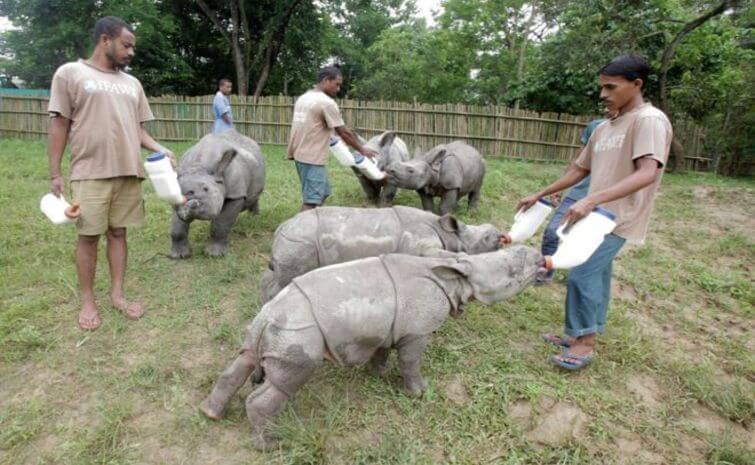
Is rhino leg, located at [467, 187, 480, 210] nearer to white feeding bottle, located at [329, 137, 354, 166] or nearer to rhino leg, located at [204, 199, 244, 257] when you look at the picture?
white feeding bottle, located at [329, 137, 354, 166]

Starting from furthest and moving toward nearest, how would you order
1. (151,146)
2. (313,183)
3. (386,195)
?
(386,195)
(313,183)
(151,146)

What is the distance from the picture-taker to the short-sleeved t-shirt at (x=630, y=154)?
3.24 meters

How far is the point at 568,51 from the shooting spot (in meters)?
13.8

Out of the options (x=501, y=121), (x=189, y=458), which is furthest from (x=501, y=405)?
(x=501, y=121)

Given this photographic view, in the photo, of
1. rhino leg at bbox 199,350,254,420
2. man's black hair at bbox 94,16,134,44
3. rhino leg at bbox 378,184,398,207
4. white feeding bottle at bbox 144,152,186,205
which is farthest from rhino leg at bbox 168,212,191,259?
rhino leg at bbox 378,184,398,207

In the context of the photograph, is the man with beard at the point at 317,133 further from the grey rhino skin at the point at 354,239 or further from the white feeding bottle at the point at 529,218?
the white feeding bottle at the point at 529,218

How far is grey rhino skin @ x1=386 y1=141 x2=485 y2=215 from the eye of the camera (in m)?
7.19

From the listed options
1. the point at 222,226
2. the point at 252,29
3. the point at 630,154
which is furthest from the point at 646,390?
the point at 252,29

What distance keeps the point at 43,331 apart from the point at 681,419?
5507mm

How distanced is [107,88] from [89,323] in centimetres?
213

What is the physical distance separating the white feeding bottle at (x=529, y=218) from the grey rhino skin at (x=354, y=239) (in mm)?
190

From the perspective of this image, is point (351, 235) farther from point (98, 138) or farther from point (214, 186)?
point (98, 138)

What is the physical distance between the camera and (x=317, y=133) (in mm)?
5879

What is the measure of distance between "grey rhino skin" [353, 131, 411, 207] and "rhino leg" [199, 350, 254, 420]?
5.01 m
